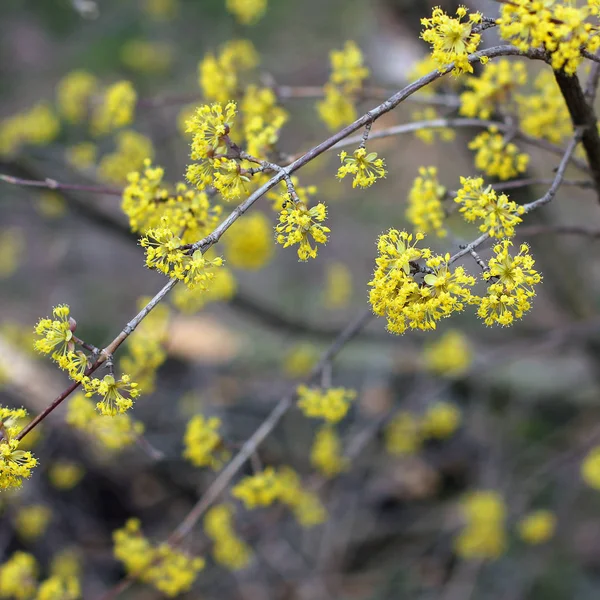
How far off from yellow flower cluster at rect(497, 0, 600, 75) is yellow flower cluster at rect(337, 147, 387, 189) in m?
0.41

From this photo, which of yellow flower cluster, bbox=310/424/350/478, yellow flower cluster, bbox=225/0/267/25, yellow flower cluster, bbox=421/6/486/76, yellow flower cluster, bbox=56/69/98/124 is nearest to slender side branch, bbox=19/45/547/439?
yellow flower cluster, bbox=421/6/486/76

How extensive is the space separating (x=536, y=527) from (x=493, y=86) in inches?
117

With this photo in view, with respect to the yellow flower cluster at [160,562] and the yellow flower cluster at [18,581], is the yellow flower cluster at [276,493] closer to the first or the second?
the yellow flower cluster at [160,562]

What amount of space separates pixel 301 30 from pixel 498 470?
24.9ft

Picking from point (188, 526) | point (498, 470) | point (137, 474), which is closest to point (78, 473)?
point (137, 474)

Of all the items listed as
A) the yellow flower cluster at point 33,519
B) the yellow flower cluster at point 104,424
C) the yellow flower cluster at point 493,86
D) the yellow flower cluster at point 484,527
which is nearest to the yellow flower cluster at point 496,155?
the yellow flower cluster at point 493,86

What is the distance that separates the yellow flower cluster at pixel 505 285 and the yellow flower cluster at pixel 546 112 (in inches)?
37.6

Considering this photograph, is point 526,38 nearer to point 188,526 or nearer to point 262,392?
point 188,526

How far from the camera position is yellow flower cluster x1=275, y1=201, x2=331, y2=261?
154cm

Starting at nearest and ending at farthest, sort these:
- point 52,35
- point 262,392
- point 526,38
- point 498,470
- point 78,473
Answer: point 526,38
point 78,473
point 498,470
point 262,392
point 52,35

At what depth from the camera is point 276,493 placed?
256 centimetres

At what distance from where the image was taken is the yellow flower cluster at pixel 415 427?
14.0 feet

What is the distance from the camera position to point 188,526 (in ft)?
7.50

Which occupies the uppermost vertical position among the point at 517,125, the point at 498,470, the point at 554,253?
the point at 554,253
